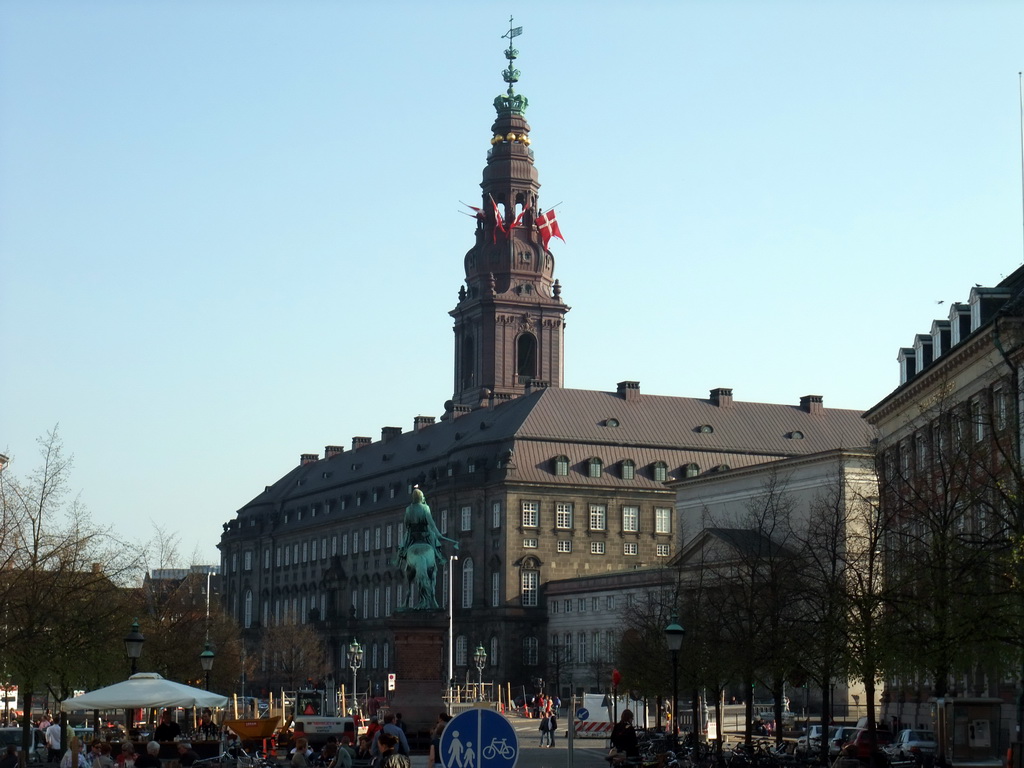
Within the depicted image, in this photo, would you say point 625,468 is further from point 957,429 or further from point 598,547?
point 957,429

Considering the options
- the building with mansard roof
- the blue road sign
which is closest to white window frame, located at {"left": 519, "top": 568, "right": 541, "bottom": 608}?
the building with mansard roof

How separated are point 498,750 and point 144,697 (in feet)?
90.2

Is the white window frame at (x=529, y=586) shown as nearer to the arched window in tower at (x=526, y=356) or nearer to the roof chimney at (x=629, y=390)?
the roof chimney at (x=629, y=390)

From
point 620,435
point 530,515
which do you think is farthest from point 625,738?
point 620,435

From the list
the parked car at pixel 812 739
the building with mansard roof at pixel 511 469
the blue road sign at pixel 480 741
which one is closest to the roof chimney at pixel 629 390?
the building with mansard roof at pixel 511 469

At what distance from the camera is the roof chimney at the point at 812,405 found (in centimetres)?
16912

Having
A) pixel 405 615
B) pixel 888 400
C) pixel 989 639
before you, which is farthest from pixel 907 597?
pixel 888 400

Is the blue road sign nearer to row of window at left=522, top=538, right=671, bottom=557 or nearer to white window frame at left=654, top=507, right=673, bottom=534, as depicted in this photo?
row of window at left=522, top=538, right=671, bottom=557

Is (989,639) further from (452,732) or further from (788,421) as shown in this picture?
(788,421)

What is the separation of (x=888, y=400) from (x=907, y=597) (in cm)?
3831

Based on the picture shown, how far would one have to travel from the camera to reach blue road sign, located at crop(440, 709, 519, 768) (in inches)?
685

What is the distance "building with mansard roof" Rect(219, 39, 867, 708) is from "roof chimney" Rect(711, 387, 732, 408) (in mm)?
158

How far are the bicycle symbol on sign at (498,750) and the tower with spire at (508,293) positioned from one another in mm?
161777

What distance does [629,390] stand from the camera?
540 ft
